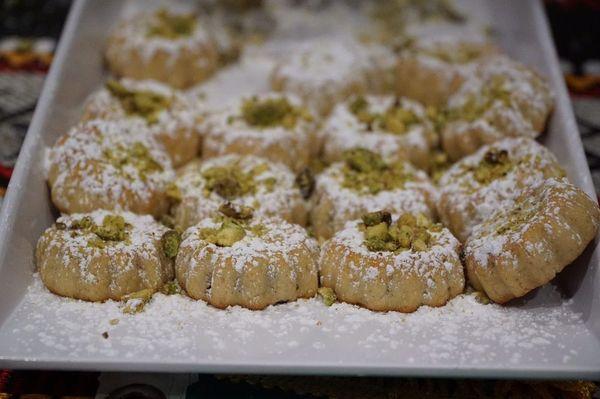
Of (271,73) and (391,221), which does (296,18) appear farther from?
(391,221)

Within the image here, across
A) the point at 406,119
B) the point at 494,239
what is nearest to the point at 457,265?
the point at 494,239

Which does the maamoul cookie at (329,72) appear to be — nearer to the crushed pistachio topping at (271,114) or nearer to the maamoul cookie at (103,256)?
the crushed pistachio topping at (271,114)

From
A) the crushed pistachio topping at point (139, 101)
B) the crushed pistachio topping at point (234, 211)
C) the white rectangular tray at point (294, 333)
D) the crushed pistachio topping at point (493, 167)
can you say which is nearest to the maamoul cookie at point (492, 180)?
the crushed pistachio topping at point (493, 167)

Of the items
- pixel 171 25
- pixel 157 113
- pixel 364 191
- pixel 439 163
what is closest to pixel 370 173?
pixel 364 191

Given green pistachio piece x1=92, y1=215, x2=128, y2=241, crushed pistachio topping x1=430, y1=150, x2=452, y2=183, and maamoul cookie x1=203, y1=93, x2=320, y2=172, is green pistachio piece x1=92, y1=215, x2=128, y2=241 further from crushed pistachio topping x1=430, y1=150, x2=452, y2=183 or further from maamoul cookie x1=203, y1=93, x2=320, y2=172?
crushed pistachio topping x1=430, y1=150, x2=452, y2=183

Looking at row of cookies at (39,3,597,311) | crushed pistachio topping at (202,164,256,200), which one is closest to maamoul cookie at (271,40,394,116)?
row of cookies at (39,3,597,311)

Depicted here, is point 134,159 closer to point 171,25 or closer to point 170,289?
point 170,289
